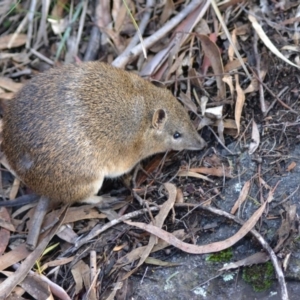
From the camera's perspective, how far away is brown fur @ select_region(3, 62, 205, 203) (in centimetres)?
509

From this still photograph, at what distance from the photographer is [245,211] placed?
16.2ft

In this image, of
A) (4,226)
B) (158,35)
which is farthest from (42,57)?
(4,226)

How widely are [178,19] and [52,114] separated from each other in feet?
6.35

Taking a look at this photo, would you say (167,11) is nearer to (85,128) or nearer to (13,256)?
(85,128)

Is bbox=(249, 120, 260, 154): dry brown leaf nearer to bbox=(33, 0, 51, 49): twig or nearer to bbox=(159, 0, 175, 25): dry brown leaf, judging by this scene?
bbox=(159, 0, 175, 25): dry brown leaf

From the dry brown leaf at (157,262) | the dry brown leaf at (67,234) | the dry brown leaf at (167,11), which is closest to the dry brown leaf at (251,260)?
the dry brown leaf at (157,262)

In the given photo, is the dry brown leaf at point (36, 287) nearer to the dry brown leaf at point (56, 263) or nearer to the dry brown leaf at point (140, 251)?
the dry brown leaf at point (56, 263)

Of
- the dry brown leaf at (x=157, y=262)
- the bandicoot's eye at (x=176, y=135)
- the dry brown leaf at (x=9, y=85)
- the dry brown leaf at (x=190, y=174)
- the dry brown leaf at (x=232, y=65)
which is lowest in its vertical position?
the dry brown leaf at (x=157, y=262)

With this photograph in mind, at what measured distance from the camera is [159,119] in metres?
5.66

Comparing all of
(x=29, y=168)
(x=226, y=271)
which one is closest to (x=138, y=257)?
(x=226, y=271)

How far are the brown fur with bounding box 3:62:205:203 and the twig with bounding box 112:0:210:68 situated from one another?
44cm

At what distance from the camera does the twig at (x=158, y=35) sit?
6.17 m

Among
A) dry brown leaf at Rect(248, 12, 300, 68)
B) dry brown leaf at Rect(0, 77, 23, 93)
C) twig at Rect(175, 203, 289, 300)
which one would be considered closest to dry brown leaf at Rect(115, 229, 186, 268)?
twig at Rect(175, 203, 289, 300)

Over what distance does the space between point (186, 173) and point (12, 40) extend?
Answer: 2.78 meters
